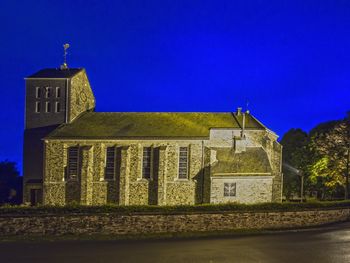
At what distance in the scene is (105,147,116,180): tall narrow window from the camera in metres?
43.1

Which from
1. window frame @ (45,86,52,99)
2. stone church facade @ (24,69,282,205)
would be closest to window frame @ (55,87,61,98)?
window frame @ (45,86,52,99)

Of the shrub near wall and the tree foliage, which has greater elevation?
the tree foliage

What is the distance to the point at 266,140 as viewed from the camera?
4362 centimetres

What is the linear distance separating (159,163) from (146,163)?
5.77 ft

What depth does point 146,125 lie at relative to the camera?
4519cm

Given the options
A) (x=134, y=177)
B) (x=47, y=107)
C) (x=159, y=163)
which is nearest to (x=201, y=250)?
(x=159, y=163)

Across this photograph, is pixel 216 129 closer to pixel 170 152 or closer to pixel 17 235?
pixel 170 152

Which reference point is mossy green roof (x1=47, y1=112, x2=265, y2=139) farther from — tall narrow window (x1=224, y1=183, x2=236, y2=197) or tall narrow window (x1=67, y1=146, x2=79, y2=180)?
tall narrow window (x1=224, y1=183, x2=236, y2=197)

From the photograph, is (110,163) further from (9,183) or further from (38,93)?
(9,183)

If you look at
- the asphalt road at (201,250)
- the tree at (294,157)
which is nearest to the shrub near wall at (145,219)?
the asphalt road at (201,250)

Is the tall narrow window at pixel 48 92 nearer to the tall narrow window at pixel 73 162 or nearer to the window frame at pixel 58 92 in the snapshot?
the window frame at pixel 58 92

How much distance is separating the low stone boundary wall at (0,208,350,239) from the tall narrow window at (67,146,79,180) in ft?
51.3

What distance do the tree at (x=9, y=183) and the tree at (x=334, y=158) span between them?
118ft

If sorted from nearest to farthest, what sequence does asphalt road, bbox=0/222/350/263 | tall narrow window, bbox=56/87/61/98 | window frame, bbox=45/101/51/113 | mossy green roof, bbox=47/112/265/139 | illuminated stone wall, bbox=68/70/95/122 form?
asphalt road, bbox=0/222/350/263, mossy green roof, bbox=47/112/265/139, illuminated stone wall, bbox=68/70/95/122, window frame, bbox=45/101/51/113, tall narrow window, bbox=56/87/61/98
